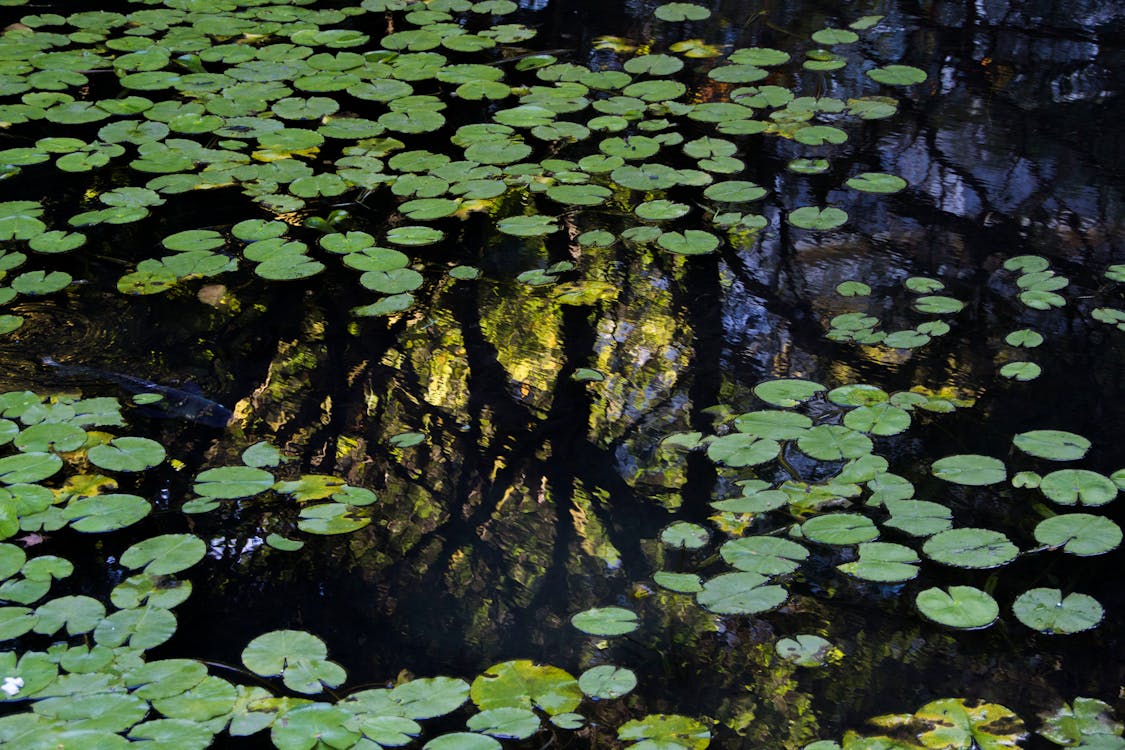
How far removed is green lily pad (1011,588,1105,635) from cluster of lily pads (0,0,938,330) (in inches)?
53.4

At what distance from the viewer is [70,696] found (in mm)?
1696

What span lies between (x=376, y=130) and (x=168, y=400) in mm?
1408

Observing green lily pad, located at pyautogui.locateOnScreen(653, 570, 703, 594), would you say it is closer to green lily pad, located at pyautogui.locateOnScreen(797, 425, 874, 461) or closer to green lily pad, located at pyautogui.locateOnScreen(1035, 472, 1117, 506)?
green lily pad, located at pyautogui.locateOnScreen(797, 425, 874, 461)

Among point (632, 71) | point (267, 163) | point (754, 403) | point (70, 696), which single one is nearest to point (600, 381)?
point (754, 403)

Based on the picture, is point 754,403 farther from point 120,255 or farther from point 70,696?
point 120,255

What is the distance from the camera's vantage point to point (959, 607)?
1.87 meters

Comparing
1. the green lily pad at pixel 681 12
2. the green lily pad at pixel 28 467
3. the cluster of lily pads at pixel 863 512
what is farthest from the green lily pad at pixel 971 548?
Result: the green lily pad at pixel 681 12

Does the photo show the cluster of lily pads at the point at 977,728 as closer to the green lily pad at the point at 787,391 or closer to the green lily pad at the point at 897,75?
the green lily pad at the point at 787,391

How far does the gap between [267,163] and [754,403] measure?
1.79 metres

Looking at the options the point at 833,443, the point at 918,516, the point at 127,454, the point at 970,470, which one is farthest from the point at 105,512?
the point at 970,470

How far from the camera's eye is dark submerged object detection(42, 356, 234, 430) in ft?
7.87

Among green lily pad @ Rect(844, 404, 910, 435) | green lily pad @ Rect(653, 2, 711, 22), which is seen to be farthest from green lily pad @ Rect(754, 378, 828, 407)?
green lily pad @ Rect(653, 2, 711, 22)

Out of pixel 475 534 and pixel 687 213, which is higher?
pixel 687 213

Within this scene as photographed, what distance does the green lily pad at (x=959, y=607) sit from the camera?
1850 mm
